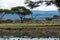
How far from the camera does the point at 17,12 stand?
48656 mm

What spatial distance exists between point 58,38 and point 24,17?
117 feet

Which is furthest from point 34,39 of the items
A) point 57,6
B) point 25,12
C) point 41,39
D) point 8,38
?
point 25,12

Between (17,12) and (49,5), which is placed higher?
(49,5)

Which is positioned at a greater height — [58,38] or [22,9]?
[58,38]

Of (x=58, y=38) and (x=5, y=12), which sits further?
(x=5, y=12)

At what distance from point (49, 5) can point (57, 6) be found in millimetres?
837

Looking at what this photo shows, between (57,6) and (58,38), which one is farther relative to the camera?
(57,6)

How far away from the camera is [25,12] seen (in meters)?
48.2

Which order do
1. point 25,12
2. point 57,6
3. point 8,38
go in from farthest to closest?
point 25,12, point 57,6, point 8,38

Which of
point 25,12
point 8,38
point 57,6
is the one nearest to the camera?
point 8,38

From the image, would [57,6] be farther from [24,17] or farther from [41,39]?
[24,17]

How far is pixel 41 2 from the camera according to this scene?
2711cm

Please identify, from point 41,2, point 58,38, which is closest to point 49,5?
point 41,2

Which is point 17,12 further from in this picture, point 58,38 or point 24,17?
point 58,38
